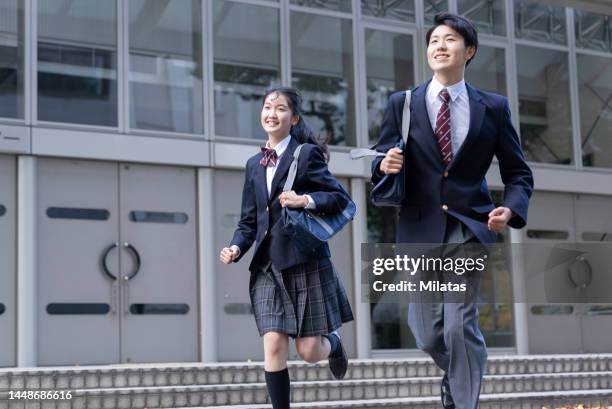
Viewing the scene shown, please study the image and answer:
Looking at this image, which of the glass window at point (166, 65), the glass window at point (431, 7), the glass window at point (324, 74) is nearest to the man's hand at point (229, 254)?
the glass window at point (166, 65)

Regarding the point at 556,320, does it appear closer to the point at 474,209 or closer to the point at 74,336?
the point at 74,336

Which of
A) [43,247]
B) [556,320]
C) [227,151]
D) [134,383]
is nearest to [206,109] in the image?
[227,151]

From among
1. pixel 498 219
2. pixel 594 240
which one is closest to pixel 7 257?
pixel 498 219

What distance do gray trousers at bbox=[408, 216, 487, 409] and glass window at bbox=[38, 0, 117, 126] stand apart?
688cm

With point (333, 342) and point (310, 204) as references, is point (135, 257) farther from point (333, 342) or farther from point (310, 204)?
point (310, 204)

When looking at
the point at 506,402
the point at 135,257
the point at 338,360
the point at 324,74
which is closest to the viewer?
the point at 338,360

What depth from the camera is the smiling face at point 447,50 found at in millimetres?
4531

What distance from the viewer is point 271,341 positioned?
5.11 meters

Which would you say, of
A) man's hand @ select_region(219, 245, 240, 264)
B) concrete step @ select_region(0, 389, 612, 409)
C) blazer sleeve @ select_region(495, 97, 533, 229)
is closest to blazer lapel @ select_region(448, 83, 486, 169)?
blazer sleeve @ select_region(495, 97, 533, 229)

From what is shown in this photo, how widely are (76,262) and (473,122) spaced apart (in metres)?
6.90

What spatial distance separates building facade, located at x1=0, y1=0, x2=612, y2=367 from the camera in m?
10.4

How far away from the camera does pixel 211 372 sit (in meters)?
8.72

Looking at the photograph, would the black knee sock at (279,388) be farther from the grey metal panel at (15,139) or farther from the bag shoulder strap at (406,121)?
the grey metal panel at (15,139)

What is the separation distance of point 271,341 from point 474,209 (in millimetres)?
1275
